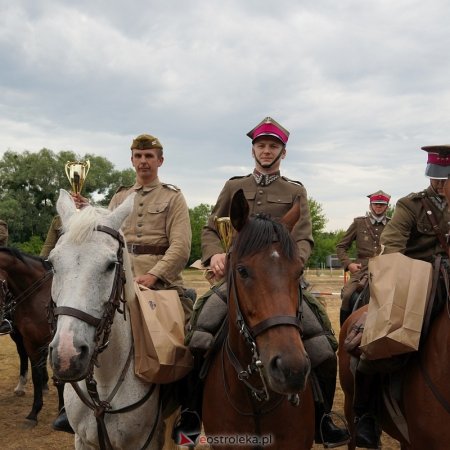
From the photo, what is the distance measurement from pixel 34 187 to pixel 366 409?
43056mm

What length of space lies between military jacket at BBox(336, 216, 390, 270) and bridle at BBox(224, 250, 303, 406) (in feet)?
22.4

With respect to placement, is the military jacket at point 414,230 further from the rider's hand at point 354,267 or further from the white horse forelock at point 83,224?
the rider's hand at point 354,267

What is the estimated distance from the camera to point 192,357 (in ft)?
13.3

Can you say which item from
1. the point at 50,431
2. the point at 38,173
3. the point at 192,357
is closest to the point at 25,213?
the point at 38,173

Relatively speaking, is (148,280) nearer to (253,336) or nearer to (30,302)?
(253,336)

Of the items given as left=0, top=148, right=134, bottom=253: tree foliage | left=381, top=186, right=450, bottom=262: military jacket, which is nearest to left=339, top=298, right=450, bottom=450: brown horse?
left=381, top=186, right=450, bottom=262: military jacket

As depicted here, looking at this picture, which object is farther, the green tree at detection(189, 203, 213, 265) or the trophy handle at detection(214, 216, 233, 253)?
the green tree at detection(189, 203, 213, 265)

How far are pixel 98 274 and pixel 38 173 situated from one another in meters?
42.5

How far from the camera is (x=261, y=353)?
2713 mm

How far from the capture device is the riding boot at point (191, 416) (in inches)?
158

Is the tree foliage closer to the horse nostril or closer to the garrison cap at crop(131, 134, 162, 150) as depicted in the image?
the garrison cap at crop(131, 134, 162, 150)

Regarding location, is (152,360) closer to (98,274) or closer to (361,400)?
(98,274)

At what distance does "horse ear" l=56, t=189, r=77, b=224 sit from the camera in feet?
11.5

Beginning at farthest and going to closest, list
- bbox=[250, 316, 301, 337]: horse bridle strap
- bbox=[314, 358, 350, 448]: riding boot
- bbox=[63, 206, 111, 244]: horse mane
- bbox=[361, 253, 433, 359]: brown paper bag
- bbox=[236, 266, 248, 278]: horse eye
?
bbox=[314, 358, 350, 448]: riding boot → bbox=[361, 253, 433, 359]: brown paper bag → bbox=[63, 206, 111, 244]: horse mane → bbox=[236, 266, 248, 278]: horse eye → bbox=[250, 316, 301, 337]: horse bridle strap
